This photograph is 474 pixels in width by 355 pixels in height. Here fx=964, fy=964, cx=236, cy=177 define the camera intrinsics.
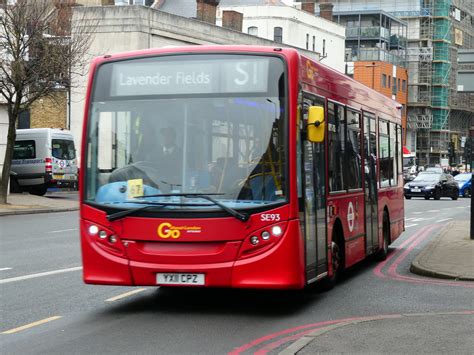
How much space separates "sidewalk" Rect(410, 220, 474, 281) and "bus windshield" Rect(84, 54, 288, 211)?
492 cm

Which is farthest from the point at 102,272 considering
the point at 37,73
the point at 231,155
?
the point at 37,73

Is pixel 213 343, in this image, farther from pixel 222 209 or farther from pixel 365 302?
pixel 365 302

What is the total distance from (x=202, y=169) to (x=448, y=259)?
287 inches

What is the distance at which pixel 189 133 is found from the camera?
1030cm

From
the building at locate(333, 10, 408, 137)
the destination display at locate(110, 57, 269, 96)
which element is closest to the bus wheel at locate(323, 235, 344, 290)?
the destination display at locate(110, 57, 269, 96)

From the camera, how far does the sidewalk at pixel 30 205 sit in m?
31.5

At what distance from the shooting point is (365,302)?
37.5 feet

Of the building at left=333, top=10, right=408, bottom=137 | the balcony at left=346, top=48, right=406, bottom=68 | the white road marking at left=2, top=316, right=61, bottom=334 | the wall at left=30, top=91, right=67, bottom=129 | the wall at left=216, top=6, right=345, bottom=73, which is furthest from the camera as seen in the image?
the balcony at left=346, top=48, right=406, bottom=68

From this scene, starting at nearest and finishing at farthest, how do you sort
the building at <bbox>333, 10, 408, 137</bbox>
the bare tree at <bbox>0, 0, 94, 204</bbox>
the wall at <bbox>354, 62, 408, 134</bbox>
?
1. the bare tree at <bbox>0, 0, 94, 204</bbox>
2. the wall at <bbox>354, 62, 408, 134</bbox>
3. the building at <bbox>333, 10, 408, 137</bbox>

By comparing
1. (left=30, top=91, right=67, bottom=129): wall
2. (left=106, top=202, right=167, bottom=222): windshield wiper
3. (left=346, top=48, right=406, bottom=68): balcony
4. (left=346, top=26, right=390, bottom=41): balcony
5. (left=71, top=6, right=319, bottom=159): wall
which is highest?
(left=346, top=26, right=390, bottom=41): balcony

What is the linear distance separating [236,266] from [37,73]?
24310 mm

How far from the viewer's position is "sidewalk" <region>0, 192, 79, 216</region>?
31.5m

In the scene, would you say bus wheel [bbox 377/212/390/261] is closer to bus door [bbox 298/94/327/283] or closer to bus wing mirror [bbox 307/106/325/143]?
bus door [bbox 298/94/327/283]

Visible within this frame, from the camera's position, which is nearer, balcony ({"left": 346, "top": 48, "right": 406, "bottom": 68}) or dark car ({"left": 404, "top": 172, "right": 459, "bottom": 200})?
dark car ({"left": 404, "top": 172, "right": 459, "bottom": 200})
